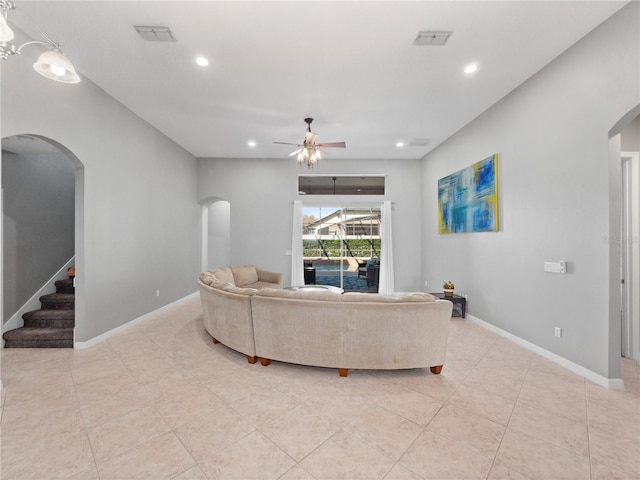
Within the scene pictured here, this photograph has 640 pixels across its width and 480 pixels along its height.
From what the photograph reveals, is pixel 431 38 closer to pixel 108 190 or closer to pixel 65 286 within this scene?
pixel 108 190

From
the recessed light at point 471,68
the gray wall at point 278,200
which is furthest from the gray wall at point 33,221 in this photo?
the recessed light at point 471,68

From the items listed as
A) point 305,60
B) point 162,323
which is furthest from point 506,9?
point 162,323

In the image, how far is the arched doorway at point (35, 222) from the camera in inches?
132

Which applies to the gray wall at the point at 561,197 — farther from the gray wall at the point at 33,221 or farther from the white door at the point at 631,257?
the gray wall at the point at 33,221

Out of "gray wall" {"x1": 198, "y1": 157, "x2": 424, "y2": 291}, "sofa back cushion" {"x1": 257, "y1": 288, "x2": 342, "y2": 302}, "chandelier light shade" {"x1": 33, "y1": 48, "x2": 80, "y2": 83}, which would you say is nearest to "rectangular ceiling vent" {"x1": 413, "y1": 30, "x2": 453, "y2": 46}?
"sofa back cushion" {"x1": 257, "y1": 288, "x2": 342, "y2": 302}

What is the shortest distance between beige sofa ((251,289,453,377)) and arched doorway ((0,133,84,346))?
2804mm

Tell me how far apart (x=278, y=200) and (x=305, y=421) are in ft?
16.7

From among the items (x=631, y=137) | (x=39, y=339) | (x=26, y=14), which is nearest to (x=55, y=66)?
(x=26, y=14)

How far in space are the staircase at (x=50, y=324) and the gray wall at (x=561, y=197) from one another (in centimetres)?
570

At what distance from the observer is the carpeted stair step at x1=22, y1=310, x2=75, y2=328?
369cm

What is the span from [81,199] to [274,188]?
12.2 feet

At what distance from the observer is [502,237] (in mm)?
3752

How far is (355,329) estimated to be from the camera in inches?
102

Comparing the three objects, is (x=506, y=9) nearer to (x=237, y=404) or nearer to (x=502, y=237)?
(x=502, y=237)
